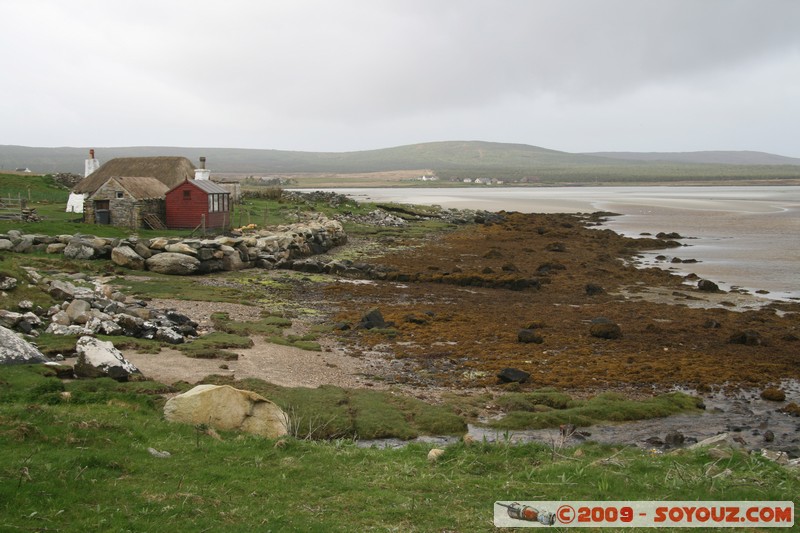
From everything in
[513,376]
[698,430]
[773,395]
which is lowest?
[698,430]

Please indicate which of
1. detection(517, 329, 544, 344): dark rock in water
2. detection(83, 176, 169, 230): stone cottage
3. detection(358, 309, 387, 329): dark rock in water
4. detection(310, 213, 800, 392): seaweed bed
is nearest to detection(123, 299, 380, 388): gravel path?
detection(310, 213, 800, 392): seaweed bed

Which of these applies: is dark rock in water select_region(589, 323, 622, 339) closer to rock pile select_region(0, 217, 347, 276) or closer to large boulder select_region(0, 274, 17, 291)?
large boulder select_region(0, 274, 17, 291)

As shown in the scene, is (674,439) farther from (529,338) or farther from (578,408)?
(529,338)

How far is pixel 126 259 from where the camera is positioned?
98.6 feet

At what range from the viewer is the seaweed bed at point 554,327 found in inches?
727

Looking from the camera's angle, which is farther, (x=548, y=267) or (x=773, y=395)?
(x=548, y=267)

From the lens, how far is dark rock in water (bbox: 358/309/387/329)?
22.8 m

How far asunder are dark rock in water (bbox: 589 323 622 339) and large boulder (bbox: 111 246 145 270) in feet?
65.0

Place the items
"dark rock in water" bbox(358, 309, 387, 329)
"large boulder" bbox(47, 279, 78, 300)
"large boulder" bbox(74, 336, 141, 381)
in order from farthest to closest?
1. "dark rock in water" bbox(358, 309, 387, 329)
2. "large boulder" bbox(47, 279, 78, 300)
3. "large boulder" bbox(74, 336, 141, 381)

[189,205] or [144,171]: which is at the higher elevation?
[144,171]

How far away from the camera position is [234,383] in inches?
589

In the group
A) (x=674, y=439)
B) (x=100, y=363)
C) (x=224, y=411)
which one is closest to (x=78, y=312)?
(x=100, y=363)

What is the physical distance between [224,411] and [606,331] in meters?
14.5

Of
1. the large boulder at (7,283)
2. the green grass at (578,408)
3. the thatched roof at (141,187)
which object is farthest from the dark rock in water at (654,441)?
the thatched roof at (141,187)
